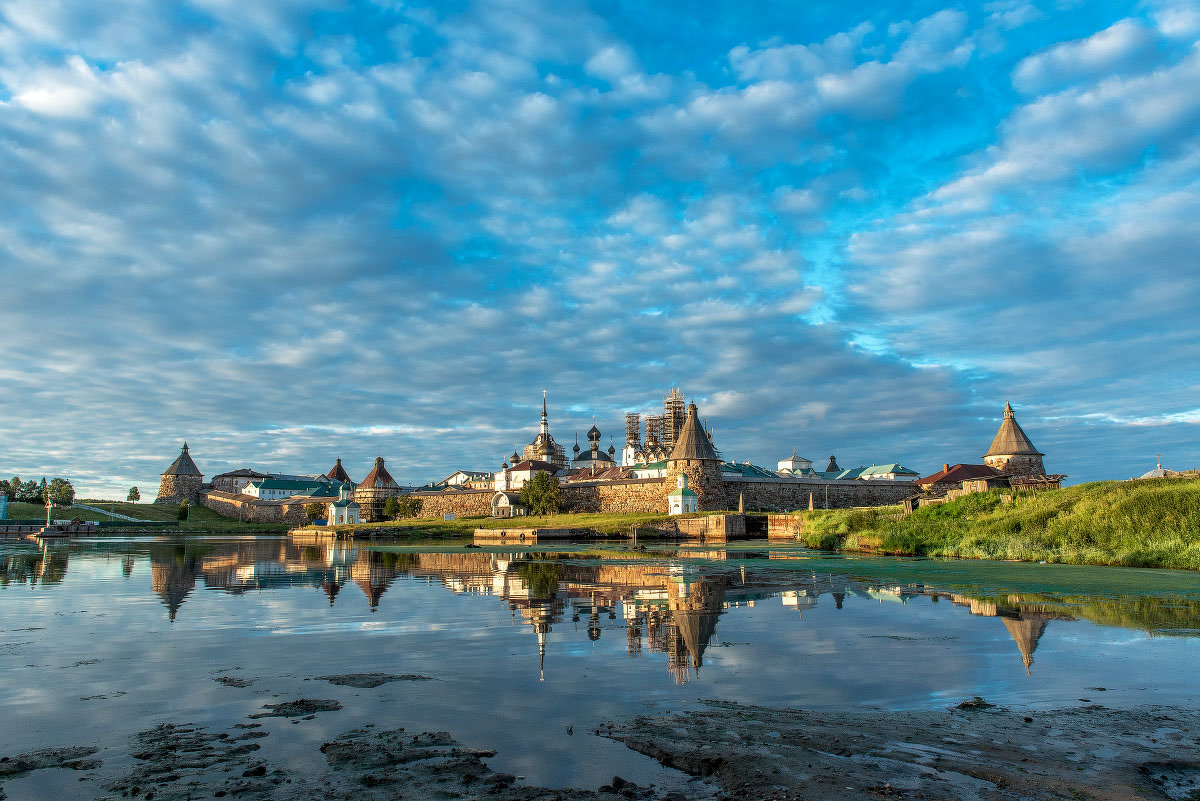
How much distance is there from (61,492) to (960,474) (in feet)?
380

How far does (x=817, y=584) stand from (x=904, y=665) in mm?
9492

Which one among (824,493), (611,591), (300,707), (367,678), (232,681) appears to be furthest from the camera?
(824,493)

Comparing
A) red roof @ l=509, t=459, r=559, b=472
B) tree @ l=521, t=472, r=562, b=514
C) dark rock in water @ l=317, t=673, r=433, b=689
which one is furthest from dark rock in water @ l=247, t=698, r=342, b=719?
red roof @ l=509, t=459, r=559, b=472

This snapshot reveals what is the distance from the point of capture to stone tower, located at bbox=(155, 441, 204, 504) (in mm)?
113188

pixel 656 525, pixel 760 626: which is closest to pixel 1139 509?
pixel 760 626

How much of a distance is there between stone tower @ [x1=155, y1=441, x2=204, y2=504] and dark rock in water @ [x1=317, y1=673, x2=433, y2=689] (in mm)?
121988

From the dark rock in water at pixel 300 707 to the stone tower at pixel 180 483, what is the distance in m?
123

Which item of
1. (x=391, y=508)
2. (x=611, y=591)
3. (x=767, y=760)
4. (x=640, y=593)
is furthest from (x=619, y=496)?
(x=767, y=760)

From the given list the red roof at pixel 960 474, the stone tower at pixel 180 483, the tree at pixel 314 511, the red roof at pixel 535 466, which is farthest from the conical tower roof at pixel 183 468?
the red roof at pixel 960 474

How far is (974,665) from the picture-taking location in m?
7.59

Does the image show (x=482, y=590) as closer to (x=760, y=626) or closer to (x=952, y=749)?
(x=760, y=626)

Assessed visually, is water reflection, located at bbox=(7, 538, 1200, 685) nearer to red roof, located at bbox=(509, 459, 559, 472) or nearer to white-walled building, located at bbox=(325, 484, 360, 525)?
white-walled building, located at bbox=(325, 484, 360, 525)

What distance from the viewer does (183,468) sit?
378 feet

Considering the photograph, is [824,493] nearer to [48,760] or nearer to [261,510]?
[48,760]
